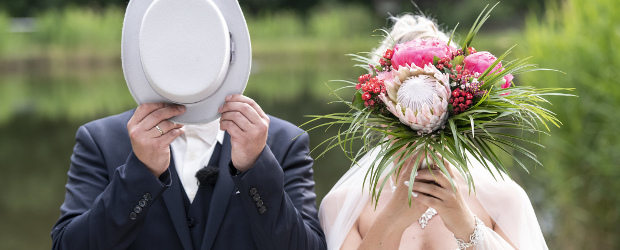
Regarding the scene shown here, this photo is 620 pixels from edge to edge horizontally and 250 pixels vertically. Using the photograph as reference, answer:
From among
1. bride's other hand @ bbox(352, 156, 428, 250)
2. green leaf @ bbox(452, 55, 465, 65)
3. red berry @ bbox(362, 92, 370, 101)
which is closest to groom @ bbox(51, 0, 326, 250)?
bride's other hand @ bbox(352, 156, 428, 250)

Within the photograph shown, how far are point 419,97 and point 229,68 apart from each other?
566 mm

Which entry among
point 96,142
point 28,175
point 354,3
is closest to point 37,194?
point 28,175

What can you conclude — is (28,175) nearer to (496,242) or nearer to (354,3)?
(496,242)

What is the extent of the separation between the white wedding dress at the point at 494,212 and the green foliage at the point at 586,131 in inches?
115

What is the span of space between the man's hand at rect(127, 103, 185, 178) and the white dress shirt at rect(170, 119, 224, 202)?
327 millimetres

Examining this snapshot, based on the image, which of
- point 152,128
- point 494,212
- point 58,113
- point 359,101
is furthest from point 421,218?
point 58,113

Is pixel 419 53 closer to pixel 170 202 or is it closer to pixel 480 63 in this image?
pixel 480 63

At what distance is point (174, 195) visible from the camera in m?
2.25

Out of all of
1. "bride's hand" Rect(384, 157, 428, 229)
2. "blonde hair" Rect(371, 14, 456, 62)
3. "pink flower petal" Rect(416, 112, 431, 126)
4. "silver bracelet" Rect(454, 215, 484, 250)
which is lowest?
"silver bracelet" Rect(454, 215, 484, 250)

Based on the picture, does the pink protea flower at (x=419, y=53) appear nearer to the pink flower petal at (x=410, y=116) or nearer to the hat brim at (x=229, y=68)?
the pink flower petal at (x=410, y=116)

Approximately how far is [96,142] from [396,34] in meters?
1.20

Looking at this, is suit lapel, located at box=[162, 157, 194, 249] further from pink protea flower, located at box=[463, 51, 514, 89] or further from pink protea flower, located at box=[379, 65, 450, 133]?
pink protea flower, located at box=[463, 51, 514, 89]

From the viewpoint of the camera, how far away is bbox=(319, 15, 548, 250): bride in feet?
7.52

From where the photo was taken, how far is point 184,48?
1934 millimetres
